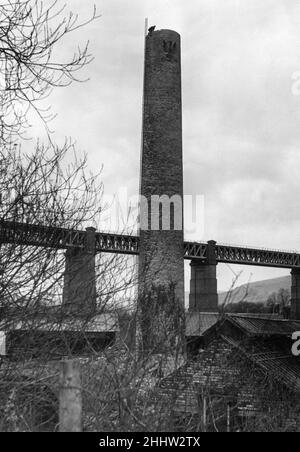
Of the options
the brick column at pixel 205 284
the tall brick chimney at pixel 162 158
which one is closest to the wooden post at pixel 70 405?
the tall brick chimney at pixel 162 158

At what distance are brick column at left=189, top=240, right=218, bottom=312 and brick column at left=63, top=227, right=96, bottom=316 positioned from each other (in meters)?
29.5

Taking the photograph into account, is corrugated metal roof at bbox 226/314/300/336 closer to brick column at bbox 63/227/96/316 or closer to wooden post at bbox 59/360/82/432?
brick column at bbox 63/227/96/316

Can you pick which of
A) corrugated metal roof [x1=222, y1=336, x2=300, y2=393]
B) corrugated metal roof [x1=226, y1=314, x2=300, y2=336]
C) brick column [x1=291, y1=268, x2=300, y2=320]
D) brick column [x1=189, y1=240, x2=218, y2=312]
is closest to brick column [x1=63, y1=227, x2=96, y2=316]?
corrugated metal roof [x1=222, y1=336, x2=300, y2=393]

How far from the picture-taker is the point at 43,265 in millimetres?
6129

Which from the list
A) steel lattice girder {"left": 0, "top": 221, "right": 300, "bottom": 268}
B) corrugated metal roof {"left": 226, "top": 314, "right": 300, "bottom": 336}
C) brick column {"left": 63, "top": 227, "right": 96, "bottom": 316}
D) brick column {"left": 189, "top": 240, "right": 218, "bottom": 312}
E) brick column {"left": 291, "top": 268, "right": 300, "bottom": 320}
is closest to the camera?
steel lattice girder {"left": 0, "top": 221, "right": 300, "bottom": 268}

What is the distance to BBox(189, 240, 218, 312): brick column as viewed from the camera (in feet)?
121

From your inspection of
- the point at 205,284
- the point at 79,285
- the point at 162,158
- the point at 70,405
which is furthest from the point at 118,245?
the point at 70,405

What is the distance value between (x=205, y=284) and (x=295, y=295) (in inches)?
445

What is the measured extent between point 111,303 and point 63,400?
3.51m

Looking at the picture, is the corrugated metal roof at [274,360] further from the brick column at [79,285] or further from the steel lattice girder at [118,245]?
the brick column at [79,285]

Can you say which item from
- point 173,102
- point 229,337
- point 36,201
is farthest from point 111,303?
point 173,102

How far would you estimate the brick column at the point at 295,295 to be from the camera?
44612 millimetres

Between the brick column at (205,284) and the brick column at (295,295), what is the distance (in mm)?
8362
